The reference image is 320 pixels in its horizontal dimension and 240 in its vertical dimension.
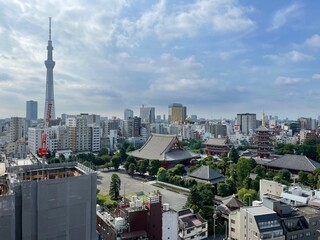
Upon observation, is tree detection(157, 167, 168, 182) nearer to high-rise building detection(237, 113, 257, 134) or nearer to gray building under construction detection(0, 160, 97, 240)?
gray building under construction detection(0, 160, 97, 240)

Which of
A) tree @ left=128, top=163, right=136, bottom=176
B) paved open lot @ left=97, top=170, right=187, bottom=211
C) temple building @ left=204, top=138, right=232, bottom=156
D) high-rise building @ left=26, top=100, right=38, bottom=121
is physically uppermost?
high-rise building @ left=26, top=100, right=38, bottom=121

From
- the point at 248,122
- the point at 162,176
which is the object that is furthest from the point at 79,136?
the point at 248,122

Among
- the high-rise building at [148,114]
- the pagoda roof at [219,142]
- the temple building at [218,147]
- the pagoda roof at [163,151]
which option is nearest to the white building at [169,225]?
the pagoda roof at [163,151]

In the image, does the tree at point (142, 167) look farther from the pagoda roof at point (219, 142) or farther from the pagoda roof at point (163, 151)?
the pagoda roof at point (219, 142)

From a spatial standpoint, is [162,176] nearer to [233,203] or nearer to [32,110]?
[233,203]

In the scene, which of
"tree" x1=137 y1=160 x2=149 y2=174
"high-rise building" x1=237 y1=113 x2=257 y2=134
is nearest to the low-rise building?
"tree" x1=137 y1=160 x2=149 y2=174
